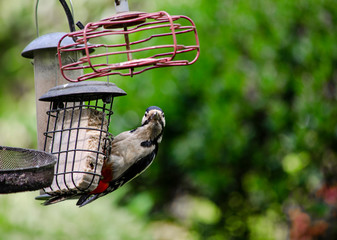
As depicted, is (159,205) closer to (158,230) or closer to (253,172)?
(158,230)

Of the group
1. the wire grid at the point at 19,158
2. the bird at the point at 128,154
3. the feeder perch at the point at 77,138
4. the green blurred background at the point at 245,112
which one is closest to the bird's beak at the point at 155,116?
the bird at the point at 128,154

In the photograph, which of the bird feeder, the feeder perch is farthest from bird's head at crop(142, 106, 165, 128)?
the bird feeder

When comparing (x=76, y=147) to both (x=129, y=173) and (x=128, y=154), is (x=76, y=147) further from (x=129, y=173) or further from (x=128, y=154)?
(x=129, y=173)

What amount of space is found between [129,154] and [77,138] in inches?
21.8

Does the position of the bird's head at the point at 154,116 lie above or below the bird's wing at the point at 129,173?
above

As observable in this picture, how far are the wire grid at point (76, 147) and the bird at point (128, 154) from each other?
0.22m

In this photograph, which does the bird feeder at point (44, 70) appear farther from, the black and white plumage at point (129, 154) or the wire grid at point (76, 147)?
the black and white plumage at point (129, 154)

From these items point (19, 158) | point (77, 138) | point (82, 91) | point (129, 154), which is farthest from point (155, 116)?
point (19, 158)

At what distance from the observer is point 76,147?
3.42m

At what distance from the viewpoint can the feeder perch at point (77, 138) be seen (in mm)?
3326

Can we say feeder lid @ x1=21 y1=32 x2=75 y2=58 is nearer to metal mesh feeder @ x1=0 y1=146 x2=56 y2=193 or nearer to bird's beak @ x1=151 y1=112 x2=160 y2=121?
bird's beak @ x1=151 y1=112 x2=160 y2=121

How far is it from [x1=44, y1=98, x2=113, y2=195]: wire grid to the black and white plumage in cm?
26

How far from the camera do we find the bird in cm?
372

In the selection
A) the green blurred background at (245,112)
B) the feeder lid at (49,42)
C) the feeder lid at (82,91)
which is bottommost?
the green blurred background at (245,112)
